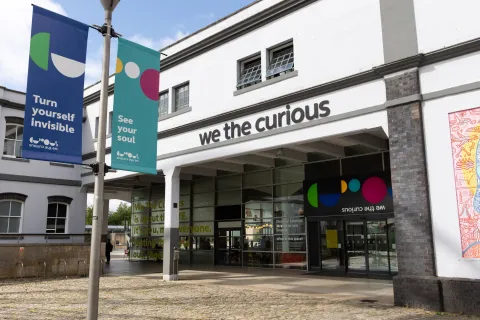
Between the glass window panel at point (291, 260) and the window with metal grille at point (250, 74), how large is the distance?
24.4 ft

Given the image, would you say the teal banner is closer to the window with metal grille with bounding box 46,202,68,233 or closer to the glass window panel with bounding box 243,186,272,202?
the glass window panel with bounding box 243,186,272,202

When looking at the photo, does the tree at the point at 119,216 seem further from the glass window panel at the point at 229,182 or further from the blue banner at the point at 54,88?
the blue banner at the point at 54,88

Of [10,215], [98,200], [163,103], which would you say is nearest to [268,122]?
[163,103]

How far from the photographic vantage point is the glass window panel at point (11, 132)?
21384 millimetres

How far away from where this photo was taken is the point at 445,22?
32.1 feet

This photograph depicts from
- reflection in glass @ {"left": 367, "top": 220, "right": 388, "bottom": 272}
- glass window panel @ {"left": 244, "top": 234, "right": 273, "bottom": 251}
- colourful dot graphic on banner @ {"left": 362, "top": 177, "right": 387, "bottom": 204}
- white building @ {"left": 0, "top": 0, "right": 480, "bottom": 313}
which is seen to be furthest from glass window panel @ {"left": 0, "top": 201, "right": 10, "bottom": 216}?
reflection in glass @ {"left": 367, "top": 220, "right": 388, "bottom": 272}

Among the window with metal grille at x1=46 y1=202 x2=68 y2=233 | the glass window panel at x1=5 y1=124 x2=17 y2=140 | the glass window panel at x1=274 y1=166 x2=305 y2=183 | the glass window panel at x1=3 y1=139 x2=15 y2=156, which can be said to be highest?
the glass window panel at x1=5 y1=124 x2=17 y2=140

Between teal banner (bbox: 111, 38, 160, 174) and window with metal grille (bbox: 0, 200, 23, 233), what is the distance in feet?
52.0

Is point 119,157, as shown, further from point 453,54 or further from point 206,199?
point 206,199

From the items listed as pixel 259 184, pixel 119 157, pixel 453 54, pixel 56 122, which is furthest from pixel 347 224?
pixel 56 122

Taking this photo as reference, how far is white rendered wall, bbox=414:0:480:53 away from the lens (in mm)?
9430

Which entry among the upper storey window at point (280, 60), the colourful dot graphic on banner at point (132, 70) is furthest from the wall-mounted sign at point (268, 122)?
the colourful dot graphic on banner at point (132, 70)

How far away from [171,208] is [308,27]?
8005mm

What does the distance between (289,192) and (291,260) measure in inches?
112
